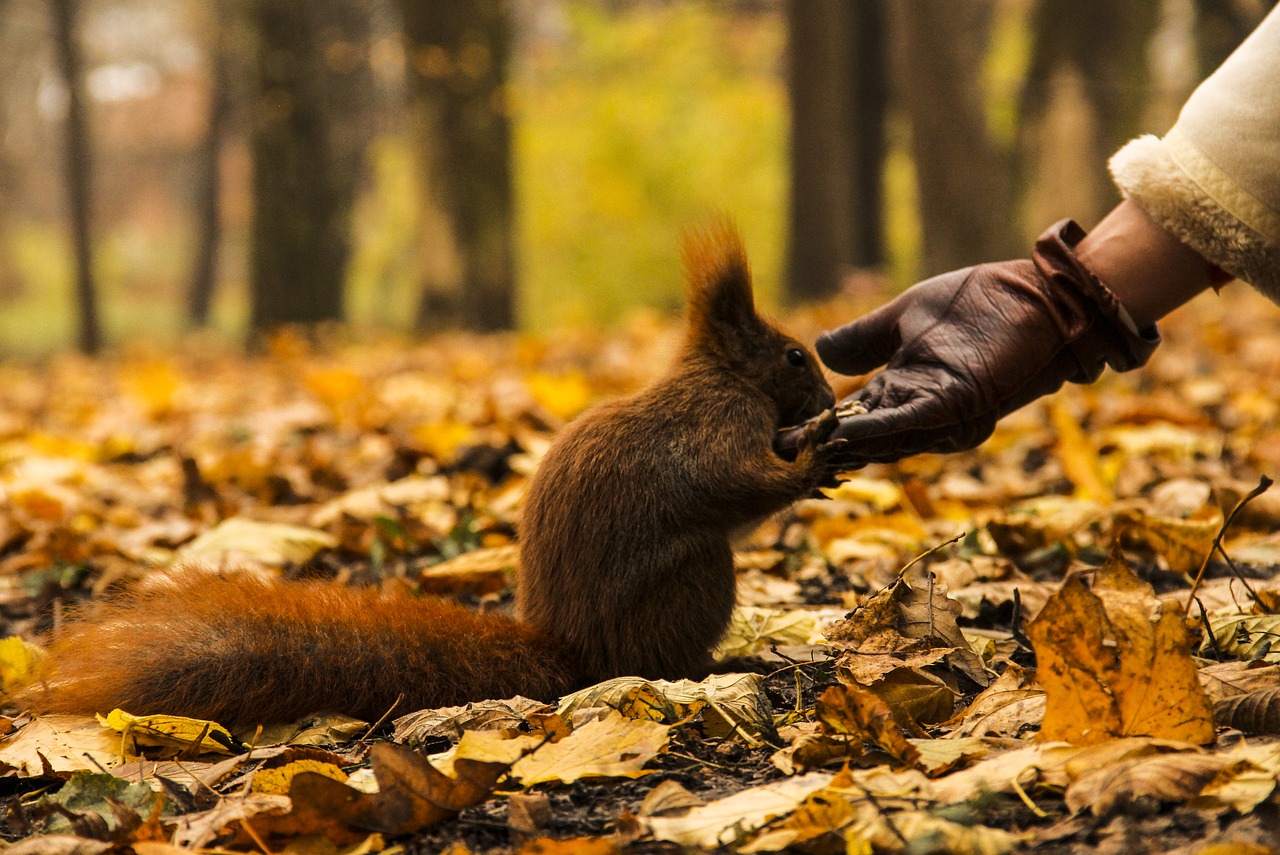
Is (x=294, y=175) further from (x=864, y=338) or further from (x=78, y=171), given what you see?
(x=864, y=338)

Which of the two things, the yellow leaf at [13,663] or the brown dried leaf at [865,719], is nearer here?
the brown dried leaf at [865,719]

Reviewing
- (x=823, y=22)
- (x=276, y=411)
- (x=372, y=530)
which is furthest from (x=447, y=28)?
(x=372, y=530)

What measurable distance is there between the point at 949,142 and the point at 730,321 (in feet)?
16.9

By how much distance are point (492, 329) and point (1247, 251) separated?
8545mm

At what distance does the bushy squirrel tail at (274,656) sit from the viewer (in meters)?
1.91

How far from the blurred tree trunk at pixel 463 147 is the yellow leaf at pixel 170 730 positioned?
8.42 m

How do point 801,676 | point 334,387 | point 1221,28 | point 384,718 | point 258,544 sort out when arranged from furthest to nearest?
1. point 1221,28
2. point 334,387
3. point 258,544
4. point 801,676
5. point 384,718

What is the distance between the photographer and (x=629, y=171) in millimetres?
16594

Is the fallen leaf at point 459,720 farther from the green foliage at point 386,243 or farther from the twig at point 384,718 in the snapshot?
the green foliage at point 386,243

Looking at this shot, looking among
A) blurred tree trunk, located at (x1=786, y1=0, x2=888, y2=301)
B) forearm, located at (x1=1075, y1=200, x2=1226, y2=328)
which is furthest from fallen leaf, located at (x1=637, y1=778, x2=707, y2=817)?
blurred tree trunk, located at (x1=786, y1=0, x2=888, y2=301)

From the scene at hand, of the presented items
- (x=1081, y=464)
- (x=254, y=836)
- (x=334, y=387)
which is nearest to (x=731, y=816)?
(x=254, y=836)

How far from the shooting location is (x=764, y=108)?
17.9 m

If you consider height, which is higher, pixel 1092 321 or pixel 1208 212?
pixel 1208 212

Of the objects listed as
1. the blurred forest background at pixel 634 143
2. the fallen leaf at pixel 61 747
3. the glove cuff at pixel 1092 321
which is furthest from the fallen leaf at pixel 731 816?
the blurred forest background at pixel 634 143
